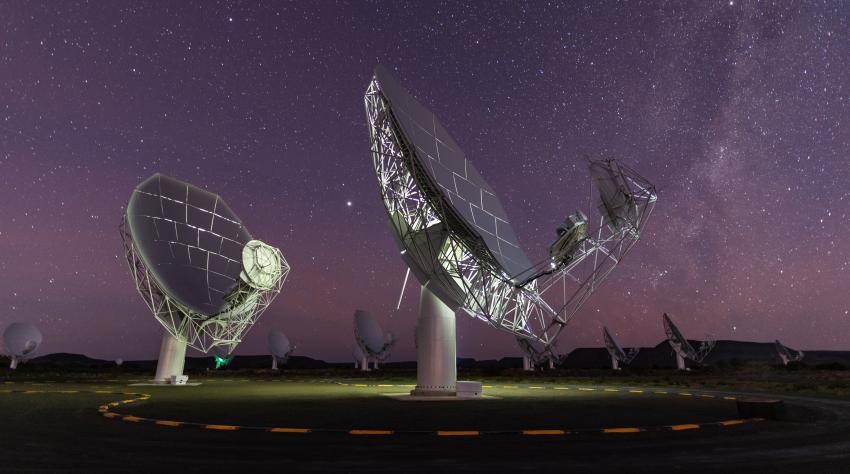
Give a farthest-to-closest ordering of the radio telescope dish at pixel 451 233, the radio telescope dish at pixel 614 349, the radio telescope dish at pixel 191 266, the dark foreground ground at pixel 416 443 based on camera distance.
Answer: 1. the radio telescope dish at pixel 614 349
2. the radio telescope dish at pixel 191 266
3. the radio telescope dish at pixel 451 233
4. the dark foreground ground at pixel 416 443

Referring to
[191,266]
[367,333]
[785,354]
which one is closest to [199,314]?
[191,266]

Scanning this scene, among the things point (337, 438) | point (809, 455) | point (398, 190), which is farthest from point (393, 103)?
point (809, 455)

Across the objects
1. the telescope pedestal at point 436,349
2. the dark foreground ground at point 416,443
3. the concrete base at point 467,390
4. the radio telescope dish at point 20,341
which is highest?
the radio telescope dish at point 20,341

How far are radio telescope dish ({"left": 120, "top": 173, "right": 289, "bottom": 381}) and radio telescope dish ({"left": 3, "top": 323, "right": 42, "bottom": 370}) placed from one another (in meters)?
49.7

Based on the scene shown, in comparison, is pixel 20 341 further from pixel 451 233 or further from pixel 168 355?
pixel 451 233

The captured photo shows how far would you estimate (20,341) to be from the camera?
7238cm

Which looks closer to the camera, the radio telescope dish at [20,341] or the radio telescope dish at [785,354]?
the radio telescope dish at [20,341]

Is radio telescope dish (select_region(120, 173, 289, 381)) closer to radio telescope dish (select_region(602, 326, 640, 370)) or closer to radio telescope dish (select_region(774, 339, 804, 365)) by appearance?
radio telescope dish (select_region(602, 326, 640, 370))

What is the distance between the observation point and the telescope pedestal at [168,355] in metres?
36.3

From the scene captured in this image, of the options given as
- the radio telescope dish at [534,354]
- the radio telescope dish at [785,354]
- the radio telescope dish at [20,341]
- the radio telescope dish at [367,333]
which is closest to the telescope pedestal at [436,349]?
the radio telescope dish at [534,354]

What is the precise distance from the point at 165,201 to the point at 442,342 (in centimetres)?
2192

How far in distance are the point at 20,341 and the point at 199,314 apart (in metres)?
54.2

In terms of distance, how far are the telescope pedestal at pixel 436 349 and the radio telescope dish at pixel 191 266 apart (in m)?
16.2

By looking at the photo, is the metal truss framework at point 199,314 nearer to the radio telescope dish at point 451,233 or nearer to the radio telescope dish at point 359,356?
the radio telescope dish at point 451,233
